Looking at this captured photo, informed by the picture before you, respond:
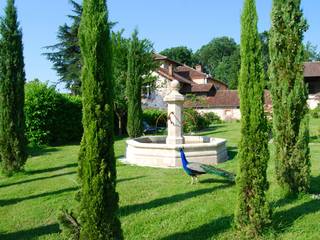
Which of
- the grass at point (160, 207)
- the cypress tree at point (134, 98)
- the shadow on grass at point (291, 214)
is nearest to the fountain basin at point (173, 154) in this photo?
the grass at point (160, 207)

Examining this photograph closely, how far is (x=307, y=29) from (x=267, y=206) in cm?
437

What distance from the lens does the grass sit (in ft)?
20.5

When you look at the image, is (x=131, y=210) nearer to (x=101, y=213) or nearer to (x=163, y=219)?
(x=163, y=219)

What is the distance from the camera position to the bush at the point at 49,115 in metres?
20.0

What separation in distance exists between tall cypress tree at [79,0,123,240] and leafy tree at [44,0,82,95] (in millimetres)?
32629

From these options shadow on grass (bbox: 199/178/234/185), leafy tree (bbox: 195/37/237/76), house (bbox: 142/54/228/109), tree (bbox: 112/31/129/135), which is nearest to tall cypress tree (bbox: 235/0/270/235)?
shadow on grass (bbox: 199/178/234/185)

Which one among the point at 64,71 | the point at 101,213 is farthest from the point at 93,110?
the point at 64,71

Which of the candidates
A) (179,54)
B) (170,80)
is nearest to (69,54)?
(170,80)

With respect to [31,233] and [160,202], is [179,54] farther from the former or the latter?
[31,233]

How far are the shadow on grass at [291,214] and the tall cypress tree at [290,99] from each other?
0.58m

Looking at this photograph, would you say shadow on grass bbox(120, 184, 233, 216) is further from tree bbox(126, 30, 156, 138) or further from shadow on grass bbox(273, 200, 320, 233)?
tree bbox(126, 30, 156, 138)

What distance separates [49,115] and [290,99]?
15.9 metres

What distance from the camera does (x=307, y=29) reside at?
8180 mm

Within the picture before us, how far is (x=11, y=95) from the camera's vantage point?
12.2 metres
